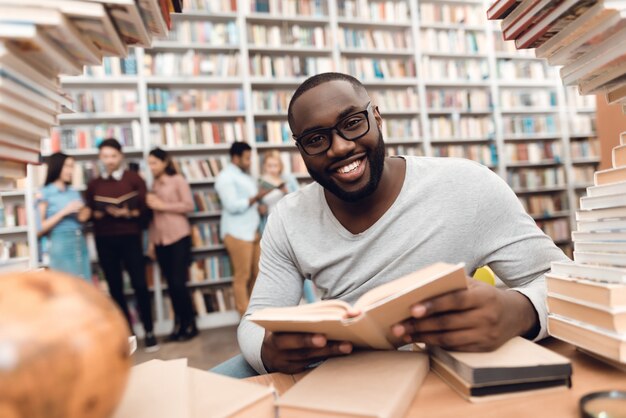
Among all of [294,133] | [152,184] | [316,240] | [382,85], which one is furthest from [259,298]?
[382,85]

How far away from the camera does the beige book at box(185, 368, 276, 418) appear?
495 mm

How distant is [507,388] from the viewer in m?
0.55

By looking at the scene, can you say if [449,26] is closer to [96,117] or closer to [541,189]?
[541,189]

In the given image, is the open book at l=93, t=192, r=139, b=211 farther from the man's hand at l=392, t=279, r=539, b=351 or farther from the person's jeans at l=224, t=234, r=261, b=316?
the man's hand at l=392, t=279, r=539, b=351

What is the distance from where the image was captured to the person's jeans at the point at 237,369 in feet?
2.83

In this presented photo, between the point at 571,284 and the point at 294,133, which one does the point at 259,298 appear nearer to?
the point at 294,133

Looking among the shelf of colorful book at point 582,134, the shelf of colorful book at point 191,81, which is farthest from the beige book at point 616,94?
the shelf of colorful book at point 582,134

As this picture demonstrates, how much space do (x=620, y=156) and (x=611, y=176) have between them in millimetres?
32

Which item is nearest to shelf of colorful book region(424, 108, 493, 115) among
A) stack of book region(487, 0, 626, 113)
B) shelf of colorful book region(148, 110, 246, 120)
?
shelf of colorful book region(148, 110, 246, 120)

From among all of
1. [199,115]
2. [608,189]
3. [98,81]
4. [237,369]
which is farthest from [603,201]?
[98,81]

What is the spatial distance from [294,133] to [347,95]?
16 centimetres

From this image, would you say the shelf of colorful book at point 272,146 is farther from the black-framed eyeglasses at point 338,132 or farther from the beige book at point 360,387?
the beige book at point 360,387

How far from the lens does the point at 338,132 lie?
993mm

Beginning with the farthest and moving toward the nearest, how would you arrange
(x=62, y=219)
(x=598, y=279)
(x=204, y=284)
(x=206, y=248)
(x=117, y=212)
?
(x=204, y=284)
(x=206, y=248)
(x=117, y=212)
(x=62, y=219)
(x=598, y=279)
